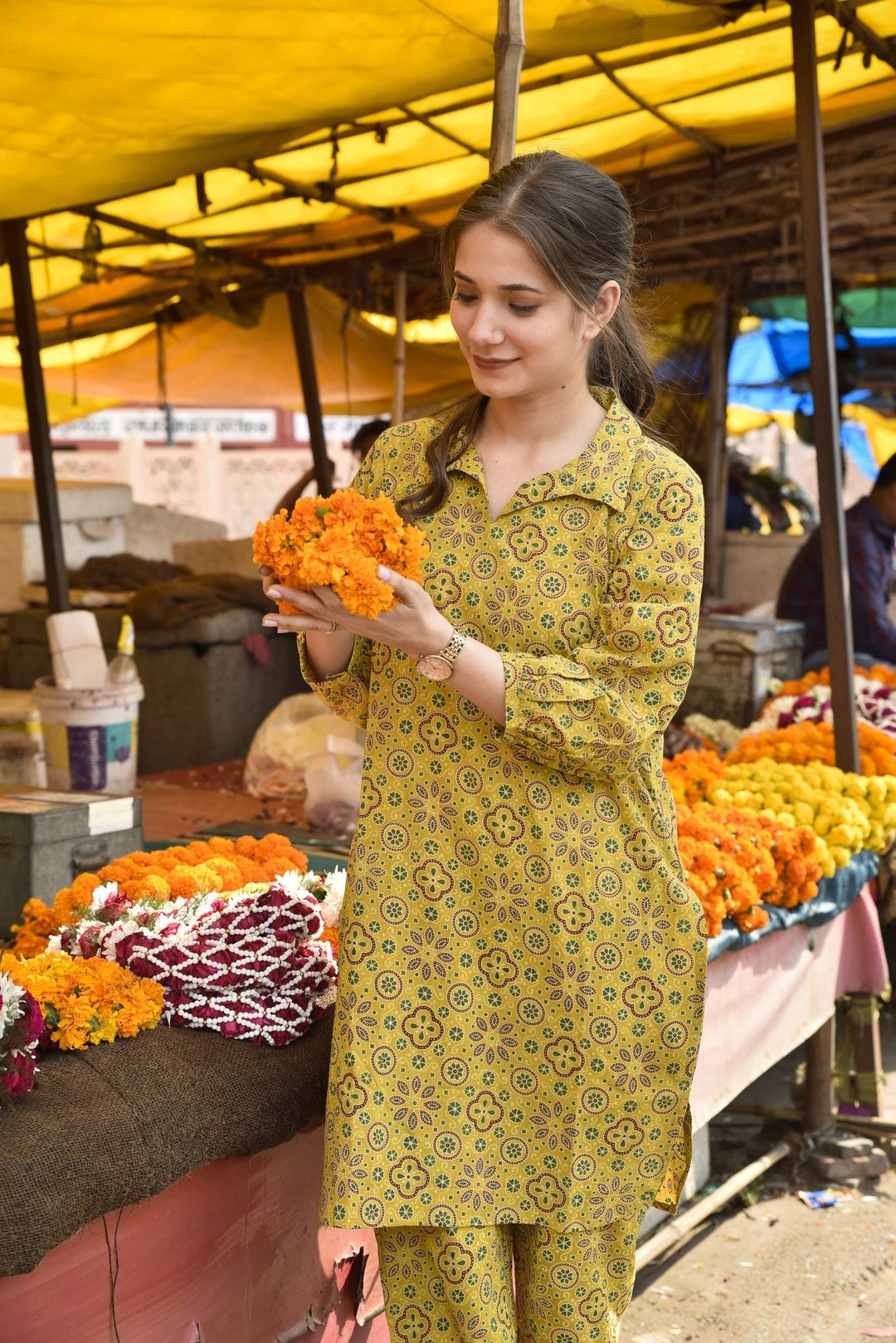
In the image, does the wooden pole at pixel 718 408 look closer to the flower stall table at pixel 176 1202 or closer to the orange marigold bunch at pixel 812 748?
the orange marigold bunch at pixel 812 748

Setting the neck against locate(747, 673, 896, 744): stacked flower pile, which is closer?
the neck

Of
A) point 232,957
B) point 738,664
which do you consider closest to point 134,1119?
point 232,957

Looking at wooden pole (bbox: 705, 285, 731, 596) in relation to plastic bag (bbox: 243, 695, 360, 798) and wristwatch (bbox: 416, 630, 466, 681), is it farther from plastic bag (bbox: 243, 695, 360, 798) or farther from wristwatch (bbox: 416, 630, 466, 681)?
wristwatch (bbox: 416, 630, 466, 681)

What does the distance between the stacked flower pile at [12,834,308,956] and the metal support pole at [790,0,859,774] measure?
77.8 inches

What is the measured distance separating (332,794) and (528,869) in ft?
12.1

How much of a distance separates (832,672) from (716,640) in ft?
7.52

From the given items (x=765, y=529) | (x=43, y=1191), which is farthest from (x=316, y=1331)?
(x=765, y=529)

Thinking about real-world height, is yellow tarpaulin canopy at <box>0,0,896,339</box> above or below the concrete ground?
above

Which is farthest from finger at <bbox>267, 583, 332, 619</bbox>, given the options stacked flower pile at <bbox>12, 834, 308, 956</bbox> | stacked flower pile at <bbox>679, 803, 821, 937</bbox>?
stacked flower pile at <bbox>679, 803, 821, 937</bbox>

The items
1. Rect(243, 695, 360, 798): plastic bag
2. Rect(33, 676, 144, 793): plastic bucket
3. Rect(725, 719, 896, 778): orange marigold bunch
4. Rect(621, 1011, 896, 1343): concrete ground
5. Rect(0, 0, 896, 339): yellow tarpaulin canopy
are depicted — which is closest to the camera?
Rect(621, 1011, 896, 1343): concrete ground

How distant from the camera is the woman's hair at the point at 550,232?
1835mm

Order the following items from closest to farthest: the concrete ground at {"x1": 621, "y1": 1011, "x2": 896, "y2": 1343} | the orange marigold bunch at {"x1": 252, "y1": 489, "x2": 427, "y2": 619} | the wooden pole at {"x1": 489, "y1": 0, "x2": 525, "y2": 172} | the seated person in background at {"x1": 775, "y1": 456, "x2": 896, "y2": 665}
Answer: the orange marigold bunch at {"x1": 252, "y1": 489, "x2": 427, "y2": 619} → the wooden pole at {"x1": 489, "y1": 0, "x2": 525, "y2": 172} → the concrete ground at {"x1": 621, "y1": 1011, "x2": 896, "y2": 1343} → the seated person in background at {"x1": 775, "y1": 456, "x2": 896, "y2": 665}

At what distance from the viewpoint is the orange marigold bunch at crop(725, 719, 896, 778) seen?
455cm

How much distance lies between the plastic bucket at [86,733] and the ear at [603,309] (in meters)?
3.93
